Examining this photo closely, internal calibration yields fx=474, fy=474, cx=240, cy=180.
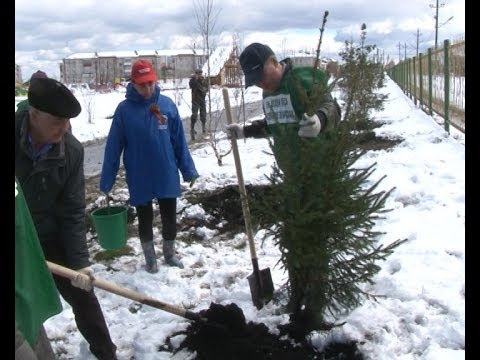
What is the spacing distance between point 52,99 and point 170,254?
8.59 feet

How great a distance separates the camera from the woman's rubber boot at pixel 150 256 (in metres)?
4.44

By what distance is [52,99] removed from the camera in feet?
7.40

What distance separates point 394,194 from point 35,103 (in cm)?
483

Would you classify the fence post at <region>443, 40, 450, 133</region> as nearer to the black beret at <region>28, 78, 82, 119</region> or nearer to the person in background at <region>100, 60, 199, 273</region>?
the person in background at <region>100, 60, 199, 273</region>

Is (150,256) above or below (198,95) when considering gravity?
below

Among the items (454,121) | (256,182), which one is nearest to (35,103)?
(256,182)

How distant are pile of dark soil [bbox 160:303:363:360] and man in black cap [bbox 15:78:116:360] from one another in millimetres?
621

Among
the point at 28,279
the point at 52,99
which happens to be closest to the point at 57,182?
the point at 52,99

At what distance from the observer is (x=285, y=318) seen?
337cm

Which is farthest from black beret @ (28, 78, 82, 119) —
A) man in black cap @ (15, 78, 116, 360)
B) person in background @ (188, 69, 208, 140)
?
person in background @ (188, 69, 208, 140)

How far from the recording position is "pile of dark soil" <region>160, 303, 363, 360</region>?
117 inches

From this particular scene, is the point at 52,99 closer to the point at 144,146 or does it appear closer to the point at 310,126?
the point at 310,126

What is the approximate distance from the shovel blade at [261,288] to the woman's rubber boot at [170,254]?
3.78ft
